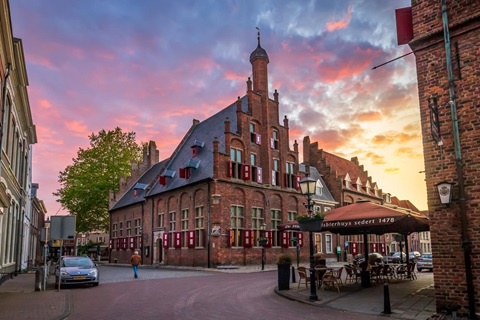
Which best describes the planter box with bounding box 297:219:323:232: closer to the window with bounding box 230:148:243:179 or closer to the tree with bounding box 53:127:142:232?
the window with bounding box 230:148:243:179

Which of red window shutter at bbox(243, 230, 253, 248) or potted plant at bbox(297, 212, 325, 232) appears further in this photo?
red window shutter at bbox(243, 230, 253, 248)

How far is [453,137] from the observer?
959 centimetres

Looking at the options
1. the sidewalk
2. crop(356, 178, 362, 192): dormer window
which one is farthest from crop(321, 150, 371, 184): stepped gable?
the sidewalk

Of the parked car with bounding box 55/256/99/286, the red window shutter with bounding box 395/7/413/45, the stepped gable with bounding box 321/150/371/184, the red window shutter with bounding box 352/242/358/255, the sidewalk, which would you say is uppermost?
the stepped gable with bounding box 321/150/371/184

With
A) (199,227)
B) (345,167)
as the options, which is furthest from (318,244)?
(345,167)

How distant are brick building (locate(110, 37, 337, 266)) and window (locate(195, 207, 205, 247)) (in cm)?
8

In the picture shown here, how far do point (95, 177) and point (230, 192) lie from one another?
2294cm

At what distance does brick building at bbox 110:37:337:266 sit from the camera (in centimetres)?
3070

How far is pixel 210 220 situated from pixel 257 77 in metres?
13.7

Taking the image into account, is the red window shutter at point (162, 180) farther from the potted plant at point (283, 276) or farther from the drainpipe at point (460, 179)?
the drainpipe at point (460, 179)

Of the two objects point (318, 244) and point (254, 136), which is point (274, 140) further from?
point (318, 244)

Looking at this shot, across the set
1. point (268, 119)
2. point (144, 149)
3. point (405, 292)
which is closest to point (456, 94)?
point (405, 292)

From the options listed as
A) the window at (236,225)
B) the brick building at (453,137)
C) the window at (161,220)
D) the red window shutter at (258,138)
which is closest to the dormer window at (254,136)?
the red window shutter at (258,138)

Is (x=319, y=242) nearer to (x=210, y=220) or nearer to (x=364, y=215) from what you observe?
(x=210, y=220)
